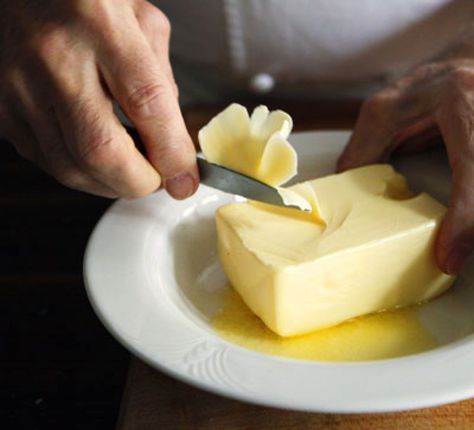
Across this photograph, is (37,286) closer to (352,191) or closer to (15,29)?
(15,29)

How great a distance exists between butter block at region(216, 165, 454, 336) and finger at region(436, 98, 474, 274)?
25 mm

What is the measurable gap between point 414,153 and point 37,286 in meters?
0.69

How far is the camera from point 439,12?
4.57 feet

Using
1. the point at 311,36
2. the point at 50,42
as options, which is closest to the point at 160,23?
the point at 50,42

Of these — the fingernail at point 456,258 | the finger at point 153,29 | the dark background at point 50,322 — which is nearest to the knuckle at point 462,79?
the fingernail at point 456,258

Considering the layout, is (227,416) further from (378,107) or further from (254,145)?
(378,107)

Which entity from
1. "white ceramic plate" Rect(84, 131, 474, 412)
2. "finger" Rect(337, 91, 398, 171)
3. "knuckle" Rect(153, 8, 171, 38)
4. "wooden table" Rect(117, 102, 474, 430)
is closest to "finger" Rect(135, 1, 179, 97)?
"knuckle" Rect(153, 8, 171, 38)

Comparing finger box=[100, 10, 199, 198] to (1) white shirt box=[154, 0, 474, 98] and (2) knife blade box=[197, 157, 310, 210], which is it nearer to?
(2) knife blade box=[197, 157, 310, 210]

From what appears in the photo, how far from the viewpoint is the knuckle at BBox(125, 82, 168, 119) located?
94 centimetres

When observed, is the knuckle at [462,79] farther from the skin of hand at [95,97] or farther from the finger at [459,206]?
the skin of hand at [95,97]

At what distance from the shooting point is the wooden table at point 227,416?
87 cm

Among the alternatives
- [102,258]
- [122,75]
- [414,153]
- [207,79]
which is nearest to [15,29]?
[122,75]

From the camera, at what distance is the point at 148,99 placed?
94cm

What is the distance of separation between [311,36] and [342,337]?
64 centimetres
